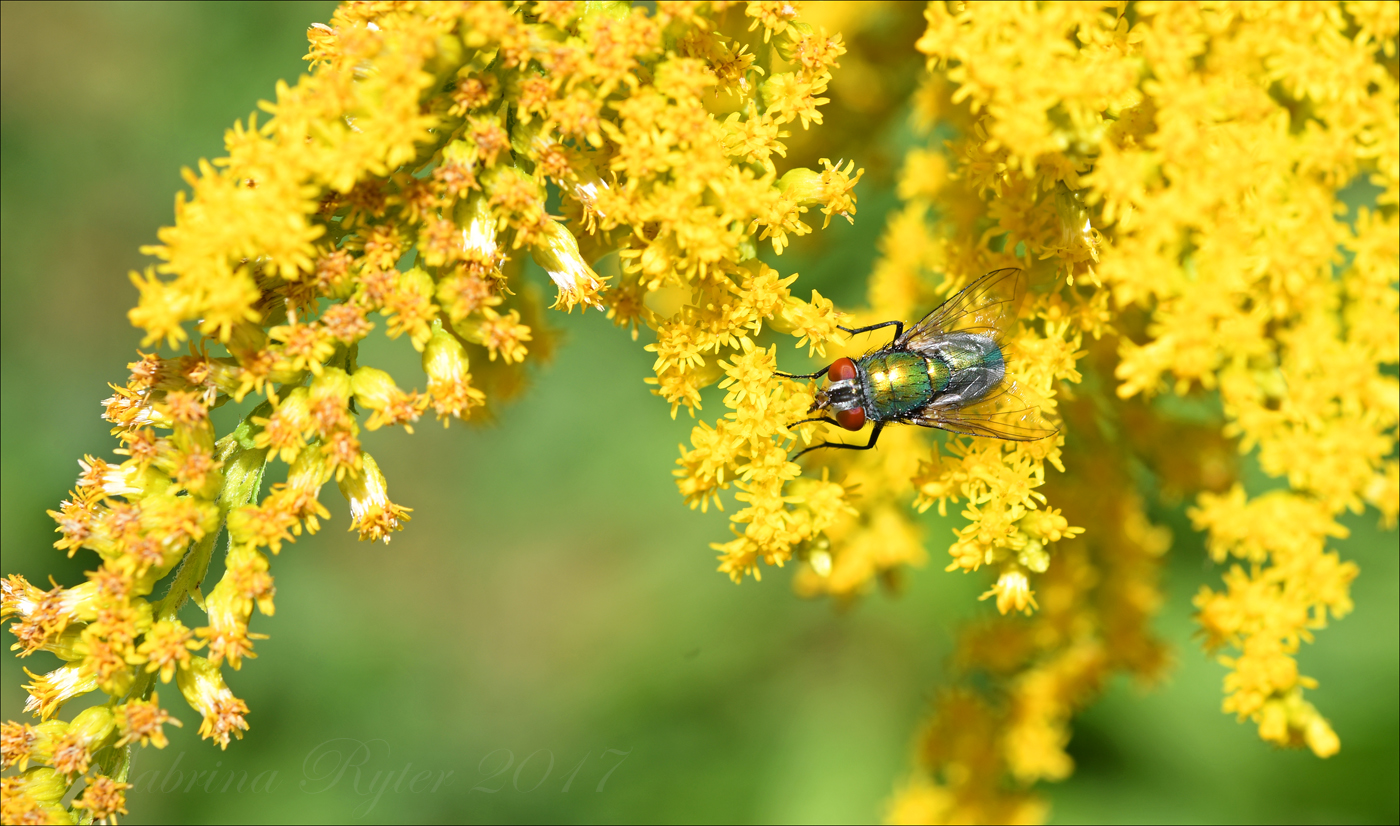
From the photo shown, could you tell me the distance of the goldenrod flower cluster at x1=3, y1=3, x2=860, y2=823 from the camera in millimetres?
A: 2018

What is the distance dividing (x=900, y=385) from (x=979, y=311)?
Answer: 1.13 ft

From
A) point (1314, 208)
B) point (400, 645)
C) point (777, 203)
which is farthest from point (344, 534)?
point (1314, 208)

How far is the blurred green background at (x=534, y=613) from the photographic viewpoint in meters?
4.36

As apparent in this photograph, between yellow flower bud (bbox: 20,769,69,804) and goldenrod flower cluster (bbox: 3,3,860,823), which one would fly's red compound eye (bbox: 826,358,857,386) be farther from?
yellow flower bud (bbox: 20,769,69,804)

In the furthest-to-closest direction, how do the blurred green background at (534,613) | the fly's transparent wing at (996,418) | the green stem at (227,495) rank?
1. the blurred green background at (534,613)
2. the fly's transparent wing at (996,418)
3. the green stem at (227,495)

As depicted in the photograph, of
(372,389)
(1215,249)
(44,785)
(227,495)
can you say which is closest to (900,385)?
(1215,249)

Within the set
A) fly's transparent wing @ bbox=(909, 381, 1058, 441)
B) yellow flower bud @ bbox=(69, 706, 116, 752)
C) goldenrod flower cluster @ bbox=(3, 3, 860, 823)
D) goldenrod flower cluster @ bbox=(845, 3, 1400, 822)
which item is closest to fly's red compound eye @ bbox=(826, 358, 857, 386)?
fly's transparent wing @ bbox=(909, 381, 1058, 441)

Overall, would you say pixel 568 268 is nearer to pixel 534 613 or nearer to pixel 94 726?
pixel 94 726

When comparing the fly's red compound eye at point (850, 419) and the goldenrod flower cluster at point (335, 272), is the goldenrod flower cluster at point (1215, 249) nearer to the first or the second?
the fly's red compound eye at point (850, 419)

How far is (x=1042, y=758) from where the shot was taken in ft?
12.9

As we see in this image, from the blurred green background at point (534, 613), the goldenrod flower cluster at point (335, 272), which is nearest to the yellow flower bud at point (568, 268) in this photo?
the goldenrod flower cluster at point (335, 272)

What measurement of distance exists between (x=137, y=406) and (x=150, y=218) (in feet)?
16.2

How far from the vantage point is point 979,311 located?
3.13 m

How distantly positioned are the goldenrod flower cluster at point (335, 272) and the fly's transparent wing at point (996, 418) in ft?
3.21
